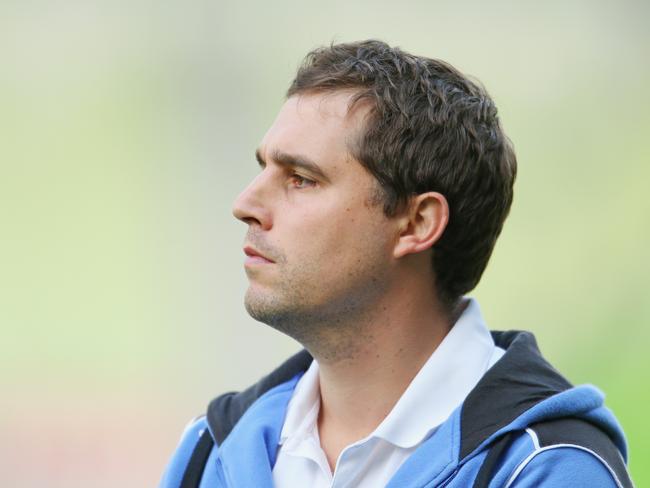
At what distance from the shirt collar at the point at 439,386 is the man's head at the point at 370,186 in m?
0.11

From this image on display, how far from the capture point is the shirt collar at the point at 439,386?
2057 millimetres

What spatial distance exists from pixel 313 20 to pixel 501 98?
4.94ft

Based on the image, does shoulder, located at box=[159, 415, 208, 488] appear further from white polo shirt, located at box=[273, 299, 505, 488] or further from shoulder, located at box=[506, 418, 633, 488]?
shoulder, located at box=[506, 418, 633, 488]

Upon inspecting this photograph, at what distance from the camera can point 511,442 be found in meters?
1.92

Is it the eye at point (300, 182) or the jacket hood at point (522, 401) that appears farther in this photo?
the eye at point (300, 182)

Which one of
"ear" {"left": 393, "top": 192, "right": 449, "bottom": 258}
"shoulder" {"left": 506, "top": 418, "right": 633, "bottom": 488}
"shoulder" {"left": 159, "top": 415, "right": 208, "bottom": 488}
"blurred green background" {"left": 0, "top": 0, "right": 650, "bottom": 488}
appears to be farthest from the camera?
"blurred green background" {"left": 0, "top": 0, "right": 650, "bottom": 488}

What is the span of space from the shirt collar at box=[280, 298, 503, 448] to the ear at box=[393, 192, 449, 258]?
6.9 inches

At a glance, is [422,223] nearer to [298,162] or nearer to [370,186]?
[370,186]

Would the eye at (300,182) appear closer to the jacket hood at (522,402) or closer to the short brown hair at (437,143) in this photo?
the short brown hair at (437,143)

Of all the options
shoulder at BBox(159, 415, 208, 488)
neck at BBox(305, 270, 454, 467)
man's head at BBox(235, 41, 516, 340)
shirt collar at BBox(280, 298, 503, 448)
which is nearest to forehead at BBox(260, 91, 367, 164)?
man's head at BBox(235, 41, 516, 340)

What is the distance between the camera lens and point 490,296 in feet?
20.7

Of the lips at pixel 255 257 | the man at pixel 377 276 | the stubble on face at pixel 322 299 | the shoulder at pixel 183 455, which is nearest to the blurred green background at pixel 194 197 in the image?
the shoulder at pixel 183 455

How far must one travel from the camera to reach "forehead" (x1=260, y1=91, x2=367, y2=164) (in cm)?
214

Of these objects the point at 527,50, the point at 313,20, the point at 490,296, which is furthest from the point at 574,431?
the point at 313,20
